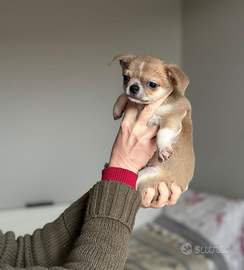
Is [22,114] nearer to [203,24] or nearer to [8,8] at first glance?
[8,8]

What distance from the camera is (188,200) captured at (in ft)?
14.0

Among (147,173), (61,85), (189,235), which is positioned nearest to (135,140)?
(147,173)

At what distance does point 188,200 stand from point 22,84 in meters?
2.61

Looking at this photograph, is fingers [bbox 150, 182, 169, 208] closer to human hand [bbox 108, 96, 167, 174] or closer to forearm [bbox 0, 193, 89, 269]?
human hand [bbox 108, 96, 167, 174]

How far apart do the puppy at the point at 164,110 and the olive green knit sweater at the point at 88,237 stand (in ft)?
1.59

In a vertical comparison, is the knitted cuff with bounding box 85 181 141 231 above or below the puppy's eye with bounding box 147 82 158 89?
below

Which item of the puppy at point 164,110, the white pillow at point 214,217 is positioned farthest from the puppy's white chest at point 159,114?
the white pillow at point 214,217

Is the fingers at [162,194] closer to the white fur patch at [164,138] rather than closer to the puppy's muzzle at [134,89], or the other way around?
the white fur patch at [164,138]

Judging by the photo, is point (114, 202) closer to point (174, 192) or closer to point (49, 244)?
point (49, 244)

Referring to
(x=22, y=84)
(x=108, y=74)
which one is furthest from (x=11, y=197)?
(x=108, y=74)

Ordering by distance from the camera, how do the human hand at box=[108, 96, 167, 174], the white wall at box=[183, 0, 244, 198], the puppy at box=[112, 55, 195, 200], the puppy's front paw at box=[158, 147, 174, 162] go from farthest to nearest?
the white wall at box=[183, 0, 244, 198], the puppy at box=[112, 55, 195, 200], the puppy's front paw at box=[158, 147, 174, 162], the human hand at box=[108, 96, 167, 174]

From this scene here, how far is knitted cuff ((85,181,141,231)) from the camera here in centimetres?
120

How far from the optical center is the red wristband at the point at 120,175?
4.29ft

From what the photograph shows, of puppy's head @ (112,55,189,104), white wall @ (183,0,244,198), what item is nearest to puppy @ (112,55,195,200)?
puppy's head @ (112,55,189,104)
